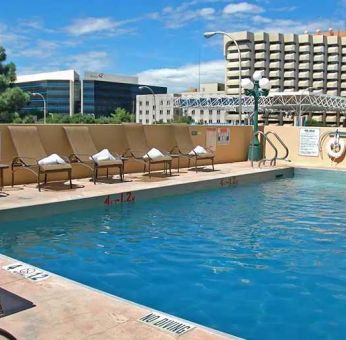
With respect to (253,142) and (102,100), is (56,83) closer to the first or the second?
(102,100)

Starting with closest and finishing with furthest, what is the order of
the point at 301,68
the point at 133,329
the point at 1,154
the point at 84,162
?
the point at 133,329
the point at 1,154
the point at 84,162
the point at 301,68

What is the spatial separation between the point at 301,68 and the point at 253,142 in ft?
357

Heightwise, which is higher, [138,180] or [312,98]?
[312,98]

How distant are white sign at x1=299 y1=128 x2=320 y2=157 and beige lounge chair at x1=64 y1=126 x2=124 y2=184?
7584mm

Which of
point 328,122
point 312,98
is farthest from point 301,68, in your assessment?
point 312,98

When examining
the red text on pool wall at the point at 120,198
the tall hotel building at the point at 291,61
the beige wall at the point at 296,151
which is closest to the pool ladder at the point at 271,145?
the beige wall at the point at 296,151

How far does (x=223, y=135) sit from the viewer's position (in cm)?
1549

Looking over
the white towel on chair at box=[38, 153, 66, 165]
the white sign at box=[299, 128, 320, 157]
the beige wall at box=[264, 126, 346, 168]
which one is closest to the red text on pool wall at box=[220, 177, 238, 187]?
the white towel on chair at box=[38, 153, 66, 165]

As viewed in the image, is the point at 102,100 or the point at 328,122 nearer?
the point at 328,122

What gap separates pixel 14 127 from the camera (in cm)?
992

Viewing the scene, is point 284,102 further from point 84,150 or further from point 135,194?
point 135,194

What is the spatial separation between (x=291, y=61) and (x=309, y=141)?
107152 mm

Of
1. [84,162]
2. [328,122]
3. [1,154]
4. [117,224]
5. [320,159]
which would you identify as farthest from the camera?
[328,122]

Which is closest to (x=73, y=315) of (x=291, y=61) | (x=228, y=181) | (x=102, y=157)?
(x=102, y=157)
